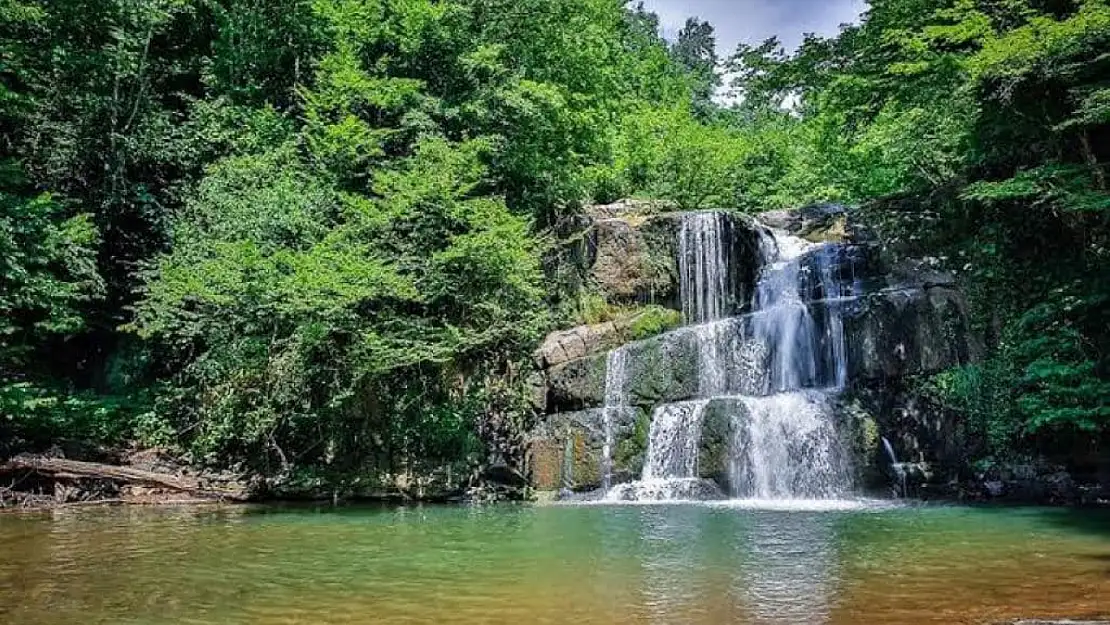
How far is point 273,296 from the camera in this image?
13.3 meters

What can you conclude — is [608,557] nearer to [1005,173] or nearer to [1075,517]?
[1075,517]

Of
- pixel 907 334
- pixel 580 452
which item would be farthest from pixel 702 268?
pixel 580 452

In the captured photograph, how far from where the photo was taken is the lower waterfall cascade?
1280 centimetres

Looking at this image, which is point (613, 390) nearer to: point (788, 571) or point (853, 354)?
point (853, 354)

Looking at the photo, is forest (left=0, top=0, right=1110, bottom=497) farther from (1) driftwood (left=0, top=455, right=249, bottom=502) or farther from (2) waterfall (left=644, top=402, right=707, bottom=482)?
(2) waterfall (left=644, top=402, right=707, bottom=482)

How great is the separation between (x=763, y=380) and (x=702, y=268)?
3.22 m

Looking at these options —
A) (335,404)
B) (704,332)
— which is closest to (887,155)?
(704,332)

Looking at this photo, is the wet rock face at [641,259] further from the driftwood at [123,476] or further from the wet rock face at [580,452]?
the driftwood at [123,476]

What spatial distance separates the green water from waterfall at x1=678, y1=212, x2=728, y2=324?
684 cm

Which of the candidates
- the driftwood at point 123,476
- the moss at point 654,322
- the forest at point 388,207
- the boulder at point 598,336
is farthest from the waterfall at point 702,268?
the driftwood at point 123,476

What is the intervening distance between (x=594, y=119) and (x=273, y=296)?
997cm

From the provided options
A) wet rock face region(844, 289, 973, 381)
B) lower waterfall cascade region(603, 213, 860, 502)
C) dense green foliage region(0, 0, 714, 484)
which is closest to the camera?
lower waterfall cascade region(603, 213, 860, 502)

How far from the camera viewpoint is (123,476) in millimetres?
13500

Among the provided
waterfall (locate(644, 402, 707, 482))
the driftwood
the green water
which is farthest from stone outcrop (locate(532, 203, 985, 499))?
the driftwood
